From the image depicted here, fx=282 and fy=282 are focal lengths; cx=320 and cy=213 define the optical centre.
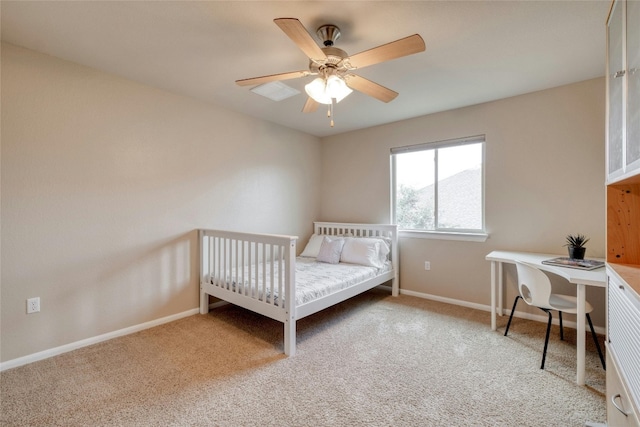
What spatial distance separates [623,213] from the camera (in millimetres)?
1438

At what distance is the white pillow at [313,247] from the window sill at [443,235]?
3.70ft

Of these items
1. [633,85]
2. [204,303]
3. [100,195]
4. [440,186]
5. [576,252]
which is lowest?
[204,303]

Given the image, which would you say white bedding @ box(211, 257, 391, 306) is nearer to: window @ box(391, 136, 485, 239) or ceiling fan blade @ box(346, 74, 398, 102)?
window @ box(391, 136, 485, 239)

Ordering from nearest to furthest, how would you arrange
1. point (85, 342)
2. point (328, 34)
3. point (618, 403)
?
point (618, 403), point (328, 34), point (85, 342)

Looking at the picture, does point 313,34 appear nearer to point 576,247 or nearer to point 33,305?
point 576,247

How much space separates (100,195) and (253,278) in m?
1.52

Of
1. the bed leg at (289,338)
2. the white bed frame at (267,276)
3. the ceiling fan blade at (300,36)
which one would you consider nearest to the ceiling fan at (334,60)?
the ceiling fan blade at (300,36)

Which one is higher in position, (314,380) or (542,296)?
(542,296)

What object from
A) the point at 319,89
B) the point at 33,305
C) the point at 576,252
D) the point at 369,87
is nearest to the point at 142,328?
the point at 33,305

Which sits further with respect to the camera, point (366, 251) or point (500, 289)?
point (366, 251)

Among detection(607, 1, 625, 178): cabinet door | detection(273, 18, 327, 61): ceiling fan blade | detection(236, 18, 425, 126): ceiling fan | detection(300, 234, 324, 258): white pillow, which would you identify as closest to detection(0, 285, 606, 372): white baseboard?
detection(300, 234, 324, 258): white pillow

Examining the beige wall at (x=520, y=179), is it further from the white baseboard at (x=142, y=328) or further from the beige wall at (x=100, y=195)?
the beige wall at (x=100, y=195)

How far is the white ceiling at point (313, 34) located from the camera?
65.9 inches

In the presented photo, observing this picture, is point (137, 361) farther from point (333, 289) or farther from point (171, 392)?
point (333, 289)
